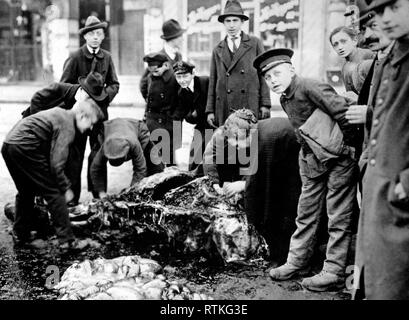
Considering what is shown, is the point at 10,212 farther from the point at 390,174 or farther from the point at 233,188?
the point at 390,174

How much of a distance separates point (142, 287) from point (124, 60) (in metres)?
10.2

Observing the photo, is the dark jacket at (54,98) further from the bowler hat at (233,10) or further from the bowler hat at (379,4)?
the bowler hat at (379,4)

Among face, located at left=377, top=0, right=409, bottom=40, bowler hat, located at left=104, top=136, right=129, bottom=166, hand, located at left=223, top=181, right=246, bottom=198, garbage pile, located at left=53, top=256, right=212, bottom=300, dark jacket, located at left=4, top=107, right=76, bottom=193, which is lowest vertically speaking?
garbage pile, located at left=53, top=256, right=212, bottom=300

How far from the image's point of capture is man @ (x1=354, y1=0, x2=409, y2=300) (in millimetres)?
2312

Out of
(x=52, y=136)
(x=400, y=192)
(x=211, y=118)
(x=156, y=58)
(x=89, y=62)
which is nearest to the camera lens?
(x=400, y=192)

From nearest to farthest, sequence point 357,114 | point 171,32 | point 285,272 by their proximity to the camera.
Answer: point 357,114
point 285,272
point 171,32

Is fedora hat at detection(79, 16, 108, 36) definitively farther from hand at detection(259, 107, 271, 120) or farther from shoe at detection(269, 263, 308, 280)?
shoe at detection(269, 263, 308, 280)

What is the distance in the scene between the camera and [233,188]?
428 centimetres

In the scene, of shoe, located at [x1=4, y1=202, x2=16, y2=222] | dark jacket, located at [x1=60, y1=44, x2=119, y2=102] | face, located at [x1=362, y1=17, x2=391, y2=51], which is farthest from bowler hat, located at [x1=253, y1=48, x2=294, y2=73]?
shoe, located at [x1=4, y1=202, x2=16, y2=222]

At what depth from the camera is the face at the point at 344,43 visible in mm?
4191

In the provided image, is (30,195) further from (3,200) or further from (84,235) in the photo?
(3,200)

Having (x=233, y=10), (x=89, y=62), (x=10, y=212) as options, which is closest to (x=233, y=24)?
(x=233, y=10)

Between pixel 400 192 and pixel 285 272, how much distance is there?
5.19ft

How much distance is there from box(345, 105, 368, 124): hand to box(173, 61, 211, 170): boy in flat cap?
2.54 meters
